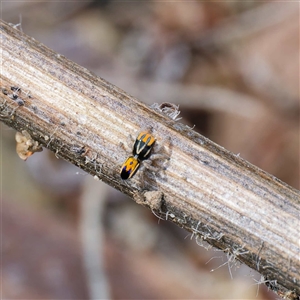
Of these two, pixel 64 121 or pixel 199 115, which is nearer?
pixel 64 121

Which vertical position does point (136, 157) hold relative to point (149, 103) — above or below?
below

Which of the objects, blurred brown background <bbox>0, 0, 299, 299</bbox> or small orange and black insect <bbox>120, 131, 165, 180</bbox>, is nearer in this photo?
small orange and black insect <bbox>120, 131, 165, 180</bbox>

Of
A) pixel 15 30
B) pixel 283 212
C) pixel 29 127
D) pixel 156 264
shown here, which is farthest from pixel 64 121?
pixel 156 264

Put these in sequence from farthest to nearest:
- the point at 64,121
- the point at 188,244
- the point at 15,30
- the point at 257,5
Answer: the point at 257,5 → the point at 188,244 → the point at 15,30 → the point at 64,121

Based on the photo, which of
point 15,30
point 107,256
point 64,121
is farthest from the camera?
point 107,256

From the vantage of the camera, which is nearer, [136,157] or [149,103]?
[136,157]

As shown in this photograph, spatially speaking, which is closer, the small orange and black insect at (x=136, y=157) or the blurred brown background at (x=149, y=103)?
the small orange and black insect at (x=136, y=157)

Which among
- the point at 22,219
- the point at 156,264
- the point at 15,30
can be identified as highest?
the point at 15,30

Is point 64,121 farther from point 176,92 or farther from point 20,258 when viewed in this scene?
point 176,92
